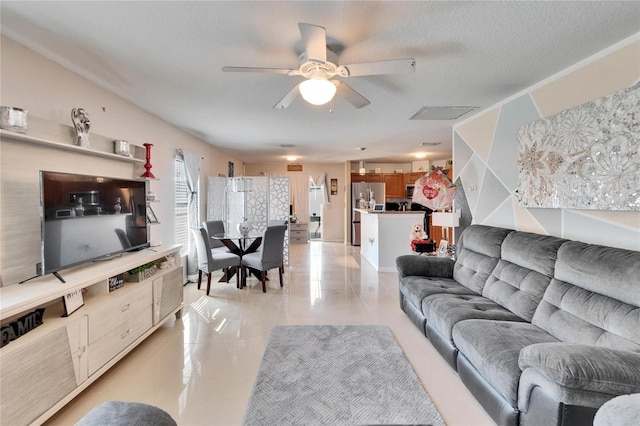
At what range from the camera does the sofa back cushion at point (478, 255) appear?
2865 mm

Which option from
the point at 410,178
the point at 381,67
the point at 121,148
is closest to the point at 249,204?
the point at 121,148

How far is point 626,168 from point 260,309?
143 inches

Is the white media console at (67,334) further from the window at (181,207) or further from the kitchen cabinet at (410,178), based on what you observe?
the kitchen cabinet at (410,178)

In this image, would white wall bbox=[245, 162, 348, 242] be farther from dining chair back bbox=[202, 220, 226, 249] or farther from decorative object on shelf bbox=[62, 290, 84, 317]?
decorative object on shelf bbox=[62, 290, 84, 317]

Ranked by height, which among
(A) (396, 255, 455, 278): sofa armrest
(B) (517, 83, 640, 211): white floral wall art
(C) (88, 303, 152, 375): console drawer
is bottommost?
(C) (88, 303, 152, 375): console drawer

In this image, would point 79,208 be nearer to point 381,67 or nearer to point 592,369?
point 381,67

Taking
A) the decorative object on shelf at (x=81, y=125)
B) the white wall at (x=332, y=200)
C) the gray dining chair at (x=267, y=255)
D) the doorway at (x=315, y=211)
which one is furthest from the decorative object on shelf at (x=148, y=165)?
the doorway at (x=315, y=211)

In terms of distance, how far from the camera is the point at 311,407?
1953mm

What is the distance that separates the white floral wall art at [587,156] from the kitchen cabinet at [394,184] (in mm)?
5981

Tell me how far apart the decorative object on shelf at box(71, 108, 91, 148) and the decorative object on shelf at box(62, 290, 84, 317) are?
129 centimetres

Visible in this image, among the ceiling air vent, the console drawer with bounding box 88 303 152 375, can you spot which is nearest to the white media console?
the console drawer with bounding box 88 303 152 375

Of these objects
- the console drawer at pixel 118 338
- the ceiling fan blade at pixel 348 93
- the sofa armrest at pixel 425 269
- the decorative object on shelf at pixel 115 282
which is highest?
the ceiling fan blade at pixel 348 93

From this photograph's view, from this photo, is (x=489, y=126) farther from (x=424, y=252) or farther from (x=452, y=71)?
(x=424, y=252)

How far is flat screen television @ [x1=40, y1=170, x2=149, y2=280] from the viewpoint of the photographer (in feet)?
6.69
